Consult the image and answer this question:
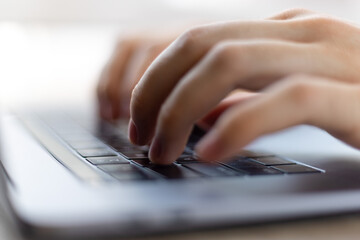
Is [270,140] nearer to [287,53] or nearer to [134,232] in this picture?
[287,53]

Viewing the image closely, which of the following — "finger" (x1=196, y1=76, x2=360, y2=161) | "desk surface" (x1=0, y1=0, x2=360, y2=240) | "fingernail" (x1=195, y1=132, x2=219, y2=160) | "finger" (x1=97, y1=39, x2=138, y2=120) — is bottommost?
"desk surface" (x1=0, y1=0, x2=360, y2=240)

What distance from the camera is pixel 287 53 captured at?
0.43 metres

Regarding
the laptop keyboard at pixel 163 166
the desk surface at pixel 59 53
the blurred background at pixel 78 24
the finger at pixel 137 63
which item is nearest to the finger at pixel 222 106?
the laptop keyboard at pixel 163 166

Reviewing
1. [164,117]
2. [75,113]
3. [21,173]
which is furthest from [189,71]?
[75,113]

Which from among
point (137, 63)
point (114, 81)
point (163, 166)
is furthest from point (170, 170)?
point (137, 63)

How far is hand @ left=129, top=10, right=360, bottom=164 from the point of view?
0.36 m

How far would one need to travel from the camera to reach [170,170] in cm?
43

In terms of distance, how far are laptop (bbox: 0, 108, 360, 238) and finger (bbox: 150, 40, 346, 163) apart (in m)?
0.04

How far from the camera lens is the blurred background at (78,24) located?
170 cm

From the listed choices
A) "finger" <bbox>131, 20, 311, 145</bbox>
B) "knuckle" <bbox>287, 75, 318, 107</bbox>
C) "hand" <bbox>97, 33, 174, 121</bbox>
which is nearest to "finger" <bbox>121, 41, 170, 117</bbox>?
"hand" <bbox>97, 33, 174, 121</bbox>

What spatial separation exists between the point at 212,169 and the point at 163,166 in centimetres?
4

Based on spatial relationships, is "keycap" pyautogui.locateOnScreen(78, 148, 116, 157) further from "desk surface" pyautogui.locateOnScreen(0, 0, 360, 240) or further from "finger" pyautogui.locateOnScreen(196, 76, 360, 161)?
"desk surface" pyautogui.locateOnScreen(0, 0, 360, 240)

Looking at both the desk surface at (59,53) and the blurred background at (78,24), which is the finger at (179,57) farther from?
the blurred background at (78,24)

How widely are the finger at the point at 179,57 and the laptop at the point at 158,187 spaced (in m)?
0.05
